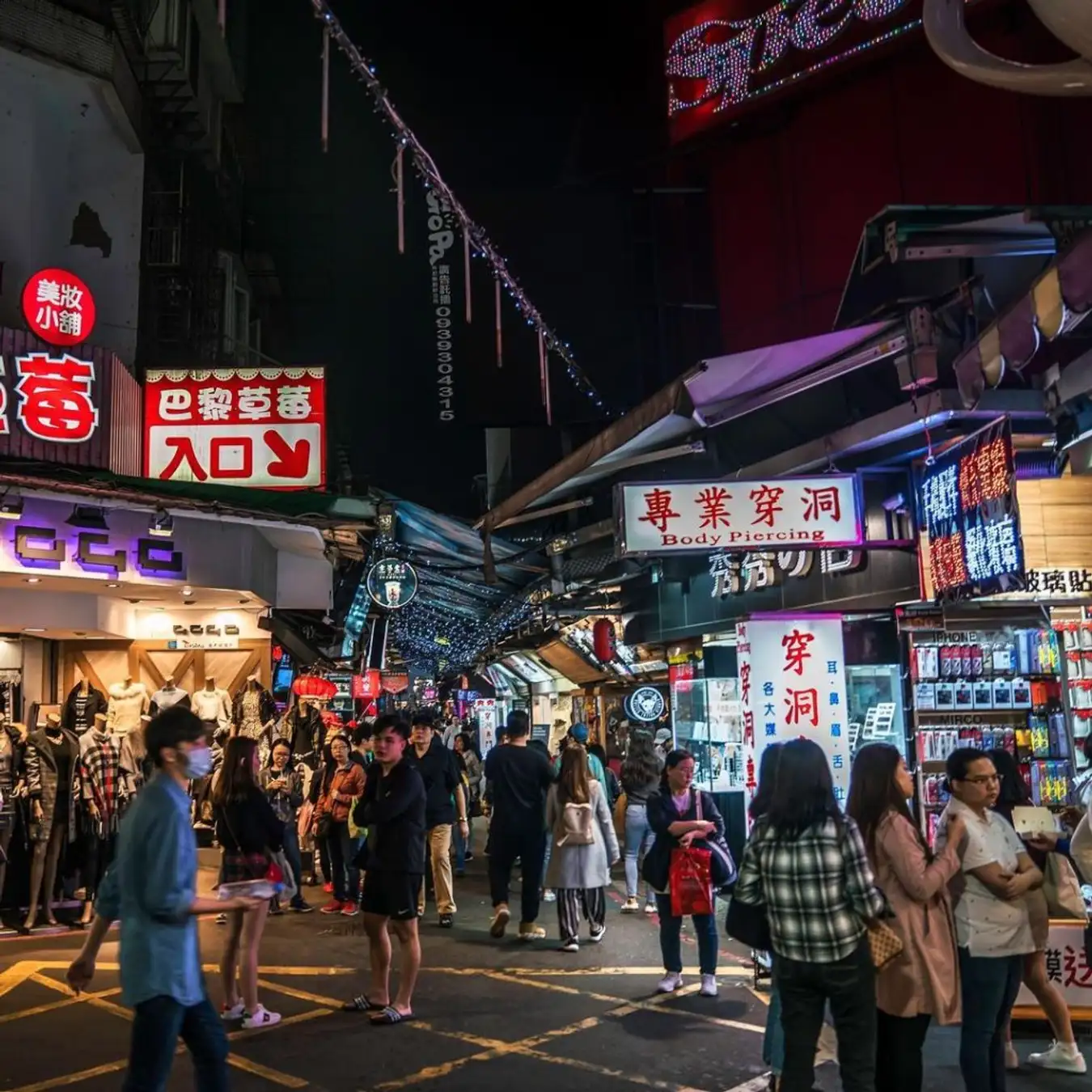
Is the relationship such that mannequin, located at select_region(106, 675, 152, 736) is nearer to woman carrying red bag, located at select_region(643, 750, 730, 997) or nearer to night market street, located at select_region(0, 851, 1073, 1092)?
night market street, located at select_region(0, 851, 1073, 1092)

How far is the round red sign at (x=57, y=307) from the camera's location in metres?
11.6

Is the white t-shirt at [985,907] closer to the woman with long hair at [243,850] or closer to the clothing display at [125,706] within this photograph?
the woman with long hair at [243,850]

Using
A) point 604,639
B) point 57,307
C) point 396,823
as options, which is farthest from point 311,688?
point 396,823

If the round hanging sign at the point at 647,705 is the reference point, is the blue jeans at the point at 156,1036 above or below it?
below

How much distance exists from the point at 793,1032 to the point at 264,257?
22955 millimetres

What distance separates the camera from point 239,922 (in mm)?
6457

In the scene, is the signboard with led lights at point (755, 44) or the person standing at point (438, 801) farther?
the signboard with led lights at point (755, 44)

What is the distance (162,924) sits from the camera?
398 centimetres

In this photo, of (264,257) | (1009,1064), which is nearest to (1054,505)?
(1009,1064)

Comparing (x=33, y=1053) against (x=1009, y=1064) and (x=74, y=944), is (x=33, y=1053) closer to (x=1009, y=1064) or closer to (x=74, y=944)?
(x=74, y=944)

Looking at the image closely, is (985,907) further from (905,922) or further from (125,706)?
(125,706)

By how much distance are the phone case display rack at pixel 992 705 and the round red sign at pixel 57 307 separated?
31.8ft

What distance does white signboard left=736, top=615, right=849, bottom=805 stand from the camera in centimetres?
826

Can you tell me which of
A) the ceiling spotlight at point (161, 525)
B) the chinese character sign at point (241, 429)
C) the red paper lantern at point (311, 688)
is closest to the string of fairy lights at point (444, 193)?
the chinese character sign at point (241, 429)
